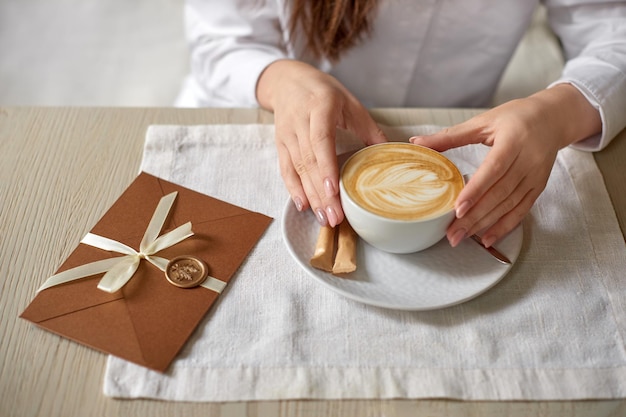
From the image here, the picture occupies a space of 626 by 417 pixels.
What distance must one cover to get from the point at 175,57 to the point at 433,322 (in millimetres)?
1415

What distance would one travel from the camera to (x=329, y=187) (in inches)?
25.8

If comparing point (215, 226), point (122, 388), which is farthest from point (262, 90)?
point (122, 388)

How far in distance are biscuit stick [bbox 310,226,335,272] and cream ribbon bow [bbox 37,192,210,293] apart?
0.35 feet

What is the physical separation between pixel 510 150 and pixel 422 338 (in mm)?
249

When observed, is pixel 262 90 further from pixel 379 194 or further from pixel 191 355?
pixel 191 355

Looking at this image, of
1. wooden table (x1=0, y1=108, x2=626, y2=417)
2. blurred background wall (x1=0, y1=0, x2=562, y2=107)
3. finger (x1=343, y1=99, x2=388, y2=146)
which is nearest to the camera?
wooden table (x1=0, y1=108, x2=626, y2=417)

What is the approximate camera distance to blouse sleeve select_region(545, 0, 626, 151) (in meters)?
0.81

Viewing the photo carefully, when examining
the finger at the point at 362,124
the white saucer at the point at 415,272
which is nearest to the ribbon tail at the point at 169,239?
the white saucer at the point at 415,272

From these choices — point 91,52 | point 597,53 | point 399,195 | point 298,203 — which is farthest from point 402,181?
point 91,52

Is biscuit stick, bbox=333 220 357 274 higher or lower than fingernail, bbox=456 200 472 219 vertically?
lower

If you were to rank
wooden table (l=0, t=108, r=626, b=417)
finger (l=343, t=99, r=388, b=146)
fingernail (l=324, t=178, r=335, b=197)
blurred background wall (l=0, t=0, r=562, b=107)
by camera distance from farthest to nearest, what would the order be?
blurred background wall (l=0, t=0, r=562, b=107)
finger (l=343, t=99, r=388, b=146)
fingernail (l=324, t=178, r=335, b=197)
wooden table (l=0, t=108, r=626, b=417)

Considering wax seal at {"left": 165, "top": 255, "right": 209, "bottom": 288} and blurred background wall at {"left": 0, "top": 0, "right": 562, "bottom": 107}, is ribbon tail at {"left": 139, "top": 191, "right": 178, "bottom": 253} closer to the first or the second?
wax seal at {"left": 165, "top": 255, "right": 209, "bottom": 288}

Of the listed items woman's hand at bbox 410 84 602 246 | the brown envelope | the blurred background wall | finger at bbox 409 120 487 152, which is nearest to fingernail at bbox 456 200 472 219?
woman's hand at bbox 410 84 602 246

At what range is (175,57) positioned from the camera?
1.79 meters
